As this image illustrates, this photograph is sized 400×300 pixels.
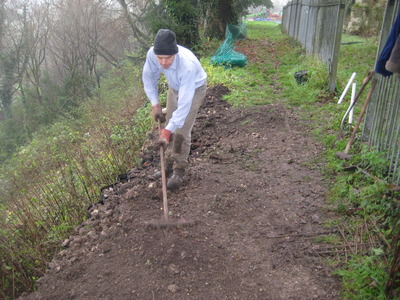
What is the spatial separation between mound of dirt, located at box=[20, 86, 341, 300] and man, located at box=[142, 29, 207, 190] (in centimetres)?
37

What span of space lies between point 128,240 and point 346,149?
3.06 meters

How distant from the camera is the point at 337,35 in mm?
6762

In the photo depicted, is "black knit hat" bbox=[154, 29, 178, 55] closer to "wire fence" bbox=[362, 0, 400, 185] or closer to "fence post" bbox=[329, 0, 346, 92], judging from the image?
"wire fence" bbox=[362, 0, 400, 185]

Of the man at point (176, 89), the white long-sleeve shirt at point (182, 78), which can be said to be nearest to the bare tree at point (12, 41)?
the man at point (176, 89)

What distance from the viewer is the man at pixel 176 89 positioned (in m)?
3.35

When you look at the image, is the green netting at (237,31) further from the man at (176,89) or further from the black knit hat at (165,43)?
the black knit hat at (165,43)

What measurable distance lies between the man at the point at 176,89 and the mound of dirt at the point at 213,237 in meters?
0.37

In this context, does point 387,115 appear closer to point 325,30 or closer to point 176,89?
point 176,89

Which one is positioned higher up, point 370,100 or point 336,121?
point 370,100

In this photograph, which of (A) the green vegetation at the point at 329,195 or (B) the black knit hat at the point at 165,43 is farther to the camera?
(B) the black knit hat at the point at 165,43

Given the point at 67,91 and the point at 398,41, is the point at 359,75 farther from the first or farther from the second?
the point at 67,91

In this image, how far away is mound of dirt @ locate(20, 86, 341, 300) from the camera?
2621mm

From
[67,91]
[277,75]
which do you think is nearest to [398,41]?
[277,75]

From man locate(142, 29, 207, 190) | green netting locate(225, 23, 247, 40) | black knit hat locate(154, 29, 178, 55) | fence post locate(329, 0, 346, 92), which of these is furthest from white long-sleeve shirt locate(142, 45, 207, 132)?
green netting locate(225, 23, 247, 40)
